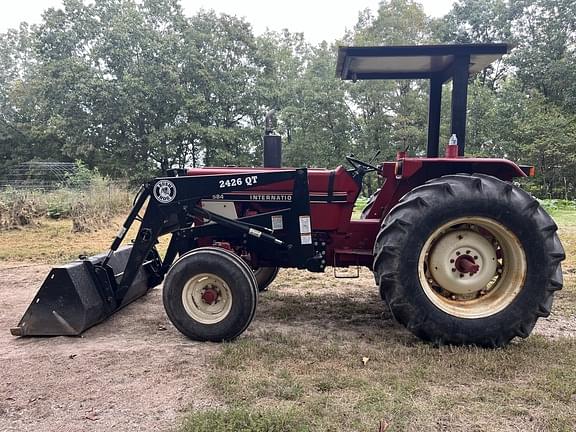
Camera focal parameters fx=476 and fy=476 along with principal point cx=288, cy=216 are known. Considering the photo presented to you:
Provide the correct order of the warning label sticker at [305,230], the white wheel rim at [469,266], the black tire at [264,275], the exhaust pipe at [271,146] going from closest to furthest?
the white wheel rim at [469,266]
the warning label sticker at [305,230]
the exhaust pipe at [271,146]
the black tire at [264,275]

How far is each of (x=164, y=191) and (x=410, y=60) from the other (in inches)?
92.8

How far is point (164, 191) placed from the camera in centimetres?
382

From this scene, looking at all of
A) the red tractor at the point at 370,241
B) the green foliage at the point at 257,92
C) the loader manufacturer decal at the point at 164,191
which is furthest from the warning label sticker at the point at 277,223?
the green foliage at the point at 257,92

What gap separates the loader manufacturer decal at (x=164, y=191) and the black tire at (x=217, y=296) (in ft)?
1.82

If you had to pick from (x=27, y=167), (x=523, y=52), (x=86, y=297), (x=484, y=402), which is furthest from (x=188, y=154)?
(x=484, y=402)

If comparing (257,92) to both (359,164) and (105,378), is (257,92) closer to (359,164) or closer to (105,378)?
(359,164)

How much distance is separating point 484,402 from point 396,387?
0.47 m

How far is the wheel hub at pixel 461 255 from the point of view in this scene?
11.6 feet

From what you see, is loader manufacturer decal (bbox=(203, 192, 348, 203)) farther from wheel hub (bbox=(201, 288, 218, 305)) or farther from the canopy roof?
the canopy roof

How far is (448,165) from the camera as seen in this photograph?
12.3 feet

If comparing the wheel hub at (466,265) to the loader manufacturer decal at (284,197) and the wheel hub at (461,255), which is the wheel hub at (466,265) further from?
the loader manufacturer decal at (284,197)

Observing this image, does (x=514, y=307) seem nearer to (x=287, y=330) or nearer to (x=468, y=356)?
(x=468, y=356)

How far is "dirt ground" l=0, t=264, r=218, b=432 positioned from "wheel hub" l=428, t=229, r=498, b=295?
1.78 metres

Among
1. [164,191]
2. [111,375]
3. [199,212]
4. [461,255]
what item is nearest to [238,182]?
[199,212]
